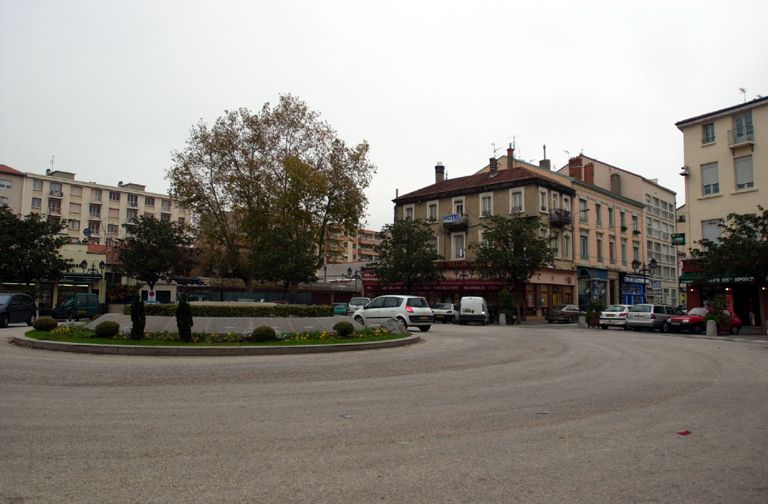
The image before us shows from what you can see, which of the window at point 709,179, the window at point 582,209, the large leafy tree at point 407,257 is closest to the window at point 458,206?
the large leafy tree at point 407,257

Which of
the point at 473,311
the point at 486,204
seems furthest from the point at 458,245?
the point at 473,311

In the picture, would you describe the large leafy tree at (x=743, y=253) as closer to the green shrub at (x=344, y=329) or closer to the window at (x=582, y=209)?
the window at (x=582, y=209)

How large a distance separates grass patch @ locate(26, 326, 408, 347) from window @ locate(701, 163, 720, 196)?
29.7 m

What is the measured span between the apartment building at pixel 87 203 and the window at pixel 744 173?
6480 cm

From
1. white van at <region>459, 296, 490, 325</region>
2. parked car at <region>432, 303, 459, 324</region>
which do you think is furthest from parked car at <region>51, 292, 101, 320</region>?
white van at <region>459, 296, 490, 325</region>

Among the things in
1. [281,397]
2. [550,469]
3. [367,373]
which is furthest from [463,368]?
[550,469]

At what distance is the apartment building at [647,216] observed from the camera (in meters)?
56.8

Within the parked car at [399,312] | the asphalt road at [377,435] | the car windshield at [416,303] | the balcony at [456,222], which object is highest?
the balcony at [456,222]

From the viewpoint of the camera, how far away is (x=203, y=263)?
210 feet

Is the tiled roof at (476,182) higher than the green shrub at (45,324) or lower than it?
higher

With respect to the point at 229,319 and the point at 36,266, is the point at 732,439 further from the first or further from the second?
the point at 36,266

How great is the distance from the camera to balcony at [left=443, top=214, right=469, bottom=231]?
5119cm

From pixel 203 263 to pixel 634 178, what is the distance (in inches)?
1868

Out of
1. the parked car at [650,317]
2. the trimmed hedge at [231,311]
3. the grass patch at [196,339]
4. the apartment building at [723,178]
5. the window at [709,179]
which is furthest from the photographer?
the window at [709,179]
